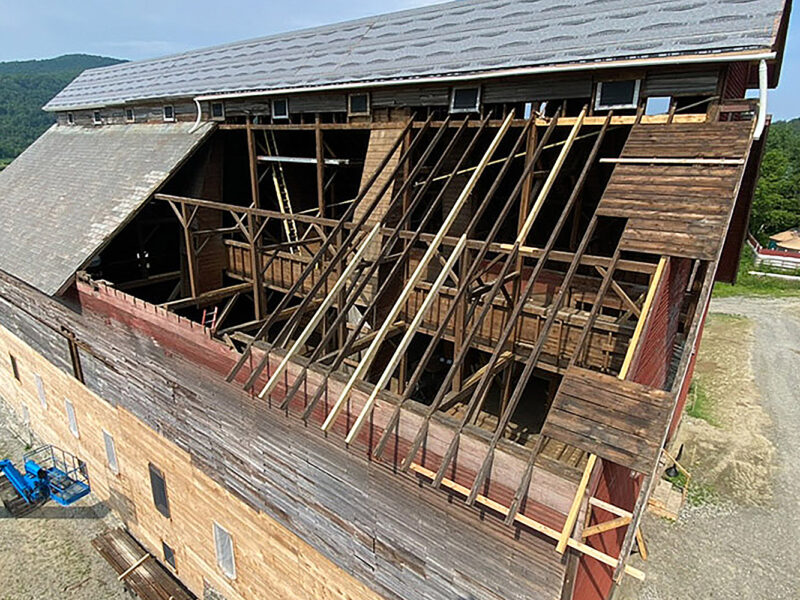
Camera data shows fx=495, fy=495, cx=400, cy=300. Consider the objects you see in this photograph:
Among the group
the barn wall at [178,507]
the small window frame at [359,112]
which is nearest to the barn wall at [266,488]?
the barn wall at [178,507]

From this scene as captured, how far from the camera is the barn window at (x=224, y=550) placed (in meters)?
10.7

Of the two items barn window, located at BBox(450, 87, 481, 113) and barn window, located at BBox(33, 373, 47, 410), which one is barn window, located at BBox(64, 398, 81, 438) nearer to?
barn window, located at BBox(33, 373, 47, 410)

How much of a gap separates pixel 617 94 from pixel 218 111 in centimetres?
1090

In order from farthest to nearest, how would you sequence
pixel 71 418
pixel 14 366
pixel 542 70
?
pixel 14 366
pixel 71 418
pixel 542 70

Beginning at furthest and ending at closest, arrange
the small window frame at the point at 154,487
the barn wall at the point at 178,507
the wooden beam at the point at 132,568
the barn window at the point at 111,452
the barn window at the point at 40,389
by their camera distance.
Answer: the barn window at the point at 40,389 → the barn window at the point at 111,452 → the wooden beam at the point at 132,568 → the small window frame at the point at 154,487 → the barn wall at the point at 178,507

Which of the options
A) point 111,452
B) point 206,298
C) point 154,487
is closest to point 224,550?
point 154,487

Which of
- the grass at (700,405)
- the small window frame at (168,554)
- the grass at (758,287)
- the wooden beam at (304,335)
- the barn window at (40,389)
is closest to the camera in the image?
the wooden beam at (304,335)

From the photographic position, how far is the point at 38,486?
51.7ft

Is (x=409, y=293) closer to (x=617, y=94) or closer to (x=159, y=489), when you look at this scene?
(x=617, y=94)

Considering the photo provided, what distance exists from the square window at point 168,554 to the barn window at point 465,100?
42.5 feet

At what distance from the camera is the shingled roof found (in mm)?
7570

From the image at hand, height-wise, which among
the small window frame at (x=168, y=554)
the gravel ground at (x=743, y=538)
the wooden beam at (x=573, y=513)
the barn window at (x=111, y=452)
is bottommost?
the small window frame at (x=168, y=554)

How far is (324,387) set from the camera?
6.80 metres

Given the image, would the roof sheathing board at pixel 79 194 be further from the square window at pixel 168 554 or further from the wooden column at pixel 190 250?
the square window at pixel 168 554
